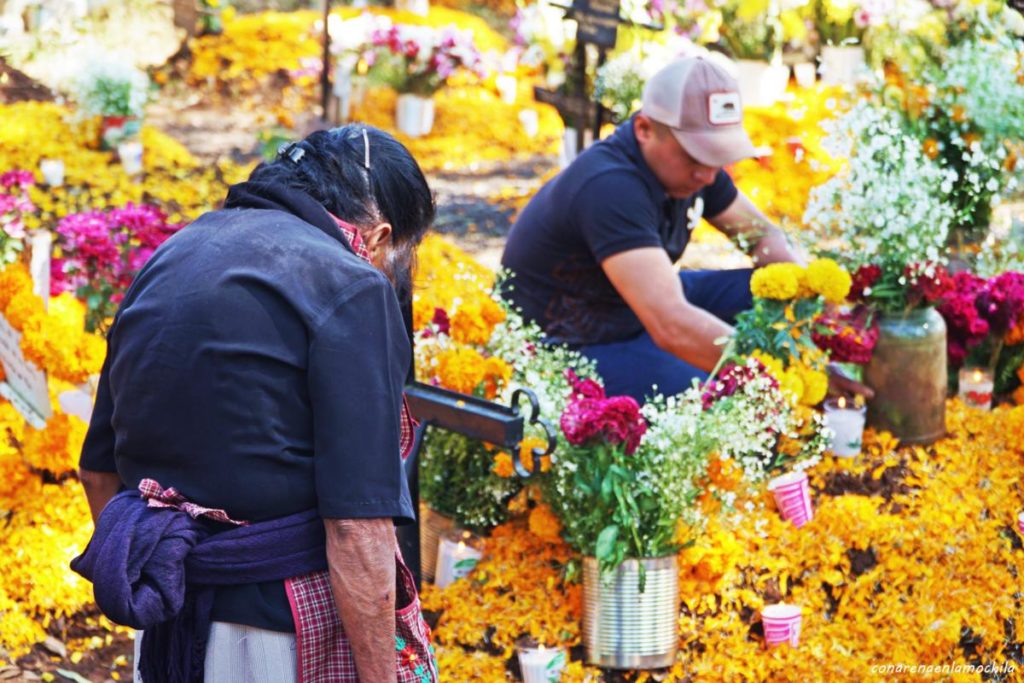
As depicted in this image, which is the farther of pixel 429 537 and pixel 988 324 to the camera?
pixel 988 324

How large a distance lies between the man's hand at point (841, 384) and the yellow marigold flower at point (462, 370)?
147 centimetres

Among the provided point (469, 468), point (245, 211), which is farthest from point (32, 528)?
point (245, 211)

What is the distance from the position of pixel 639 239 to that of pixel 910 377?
1.18m

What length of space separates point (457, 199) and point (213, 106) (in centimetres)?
296

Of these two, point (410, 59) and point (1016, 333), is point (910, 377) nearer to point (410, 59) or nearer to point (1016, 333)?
point (1016, 333)

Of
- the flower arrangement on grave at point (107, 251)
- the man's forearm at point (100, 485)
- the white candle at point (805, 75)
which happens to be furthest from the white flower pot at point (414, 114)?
the man's forearm at point (100, 485)

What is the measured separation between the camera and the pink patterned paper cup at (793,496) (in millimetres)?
3971

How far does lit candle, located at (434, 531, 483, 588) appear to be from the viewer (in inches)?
147

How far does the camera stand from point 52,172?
7.56 metres

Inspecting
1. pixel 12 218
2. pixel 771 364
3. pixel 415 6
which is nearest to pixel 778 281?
pixel 771 364

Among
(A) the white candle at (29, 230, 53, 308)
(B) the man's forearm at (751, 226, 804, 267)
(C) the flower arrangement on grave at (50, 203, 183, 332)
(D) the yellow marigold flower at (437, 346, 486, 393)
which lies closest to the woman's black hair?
(D) the yellow marigold flower at (437, 346, 486, 393)

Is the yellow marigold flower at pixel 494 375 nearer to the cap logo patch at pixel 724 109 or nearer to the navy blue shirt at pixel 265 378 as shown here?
the cap logo patch at pixel 724 109

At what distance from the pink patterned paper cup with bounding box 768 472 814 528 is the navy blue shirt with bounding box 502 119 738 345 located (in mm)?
767

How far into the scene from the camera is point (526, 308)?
14.6 ft
